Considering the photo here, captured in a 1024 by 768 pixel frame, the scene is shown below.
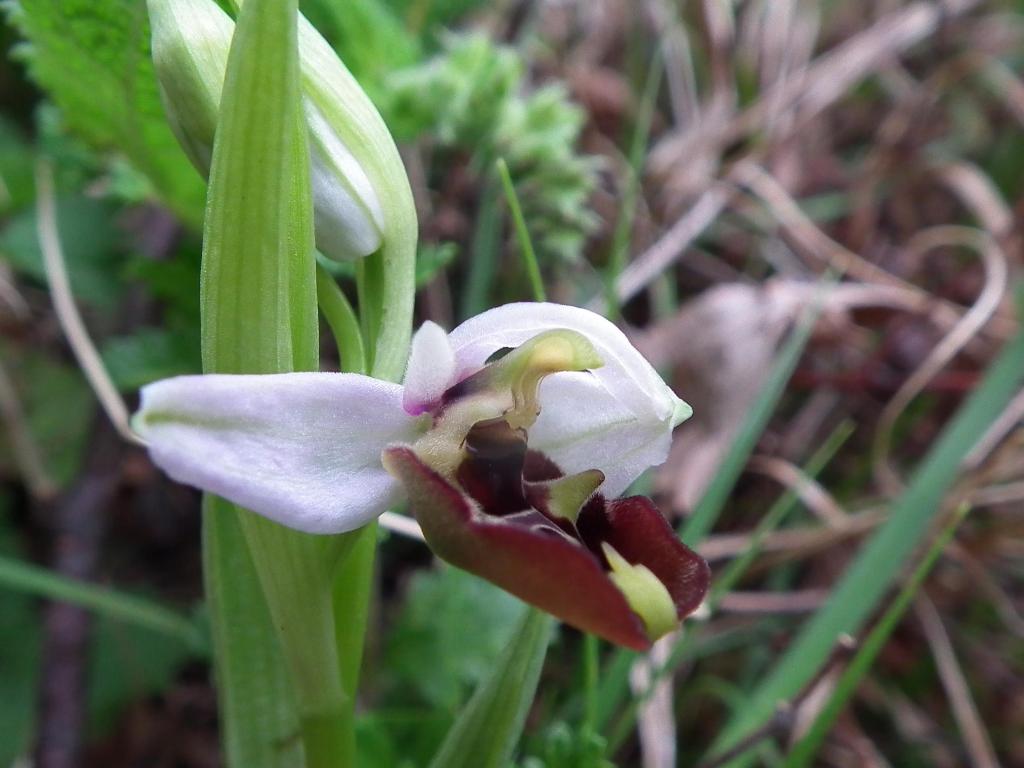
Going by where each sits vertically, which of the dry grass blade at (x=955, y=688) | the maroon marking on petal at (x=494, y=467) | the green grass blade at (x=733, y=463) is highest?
the maroon marking on petal at (x=494, y=467)

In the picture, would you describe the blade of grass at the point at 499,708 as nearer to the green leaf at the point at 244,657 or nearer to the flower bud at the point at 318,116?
the green leaf at the point at 244,657

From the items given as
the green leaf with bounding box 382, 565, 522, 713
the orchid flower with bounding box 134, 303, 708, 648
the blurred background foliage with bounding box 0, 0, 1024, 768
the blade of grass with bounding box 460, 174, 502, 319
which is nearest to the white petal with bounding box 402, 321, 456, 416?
the orchid flower with bounding box 134, 303, 708, 648

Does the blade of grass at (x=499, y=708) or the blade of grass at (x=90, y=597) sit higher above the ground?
the blade of grass at (x=499, y=708)

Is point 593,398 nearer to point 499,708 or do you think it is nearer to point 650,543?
point 650,543

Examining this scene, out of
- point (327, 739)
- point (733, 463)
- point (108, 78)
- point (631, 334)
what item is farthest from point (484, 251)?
point (327, 739)

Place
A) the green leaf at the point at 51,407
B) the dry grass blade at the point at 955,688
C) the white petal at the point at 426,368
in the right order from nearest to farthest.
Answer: the white petal at the point at 426,368 → the dry grass blade at the point at 955,688 → the green leaf at the point at 51,407

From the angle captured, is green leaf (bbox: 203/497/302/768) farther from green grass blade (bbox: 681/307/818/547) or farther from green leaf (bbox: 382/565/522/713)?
green grass blade (bbox: 681/307/818/547)

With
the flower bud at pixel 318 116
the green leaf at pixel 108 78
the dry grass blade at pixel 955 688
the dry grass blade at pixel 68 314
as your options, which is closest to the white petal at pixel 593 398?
the flower bud at pixel 318 116

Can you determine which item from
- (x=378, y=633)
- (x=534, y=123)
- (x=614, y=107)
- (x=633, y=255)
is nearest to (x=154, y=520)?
(x=378, y=633)
